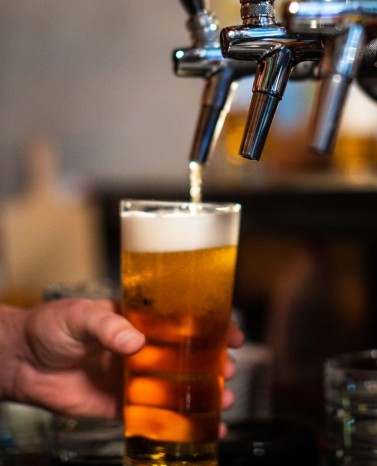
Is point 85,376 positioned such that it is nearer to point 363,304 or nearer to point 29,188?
point 363,304

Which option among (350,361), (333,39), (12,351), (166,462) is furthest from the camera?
(12,351)

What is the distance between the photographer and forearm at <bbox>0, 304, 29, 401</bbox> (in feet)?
3.61

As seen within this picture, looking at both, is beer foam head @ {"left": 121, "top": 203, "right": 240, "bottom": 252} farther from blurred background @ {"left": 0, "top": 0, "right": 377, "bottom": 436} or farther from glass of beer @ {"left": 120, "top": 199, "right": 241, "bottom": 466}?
blurred background @ {"left": 0, "top": 0, "right": 377, "bottom": 436}

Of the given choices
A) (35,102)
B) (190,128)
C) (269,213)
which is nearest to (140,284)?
(269,213)

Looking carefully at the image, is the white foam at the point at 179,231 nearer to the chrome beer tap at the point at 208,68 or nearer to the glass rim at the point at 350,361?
the chrome beer tap at the point at 208,68

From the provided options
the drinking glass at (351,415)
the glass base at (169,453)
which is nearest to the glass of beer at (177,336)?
the glass base at (169,453)

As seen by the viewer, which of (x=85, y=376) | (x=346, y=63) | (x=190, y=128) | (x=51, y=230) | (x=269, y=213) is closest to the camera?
(x=346, y=63)

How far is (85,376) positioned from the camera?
1128mm

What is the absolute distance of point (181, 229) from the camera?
90cm

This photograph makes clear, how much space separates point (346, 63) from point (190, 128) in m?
2.99

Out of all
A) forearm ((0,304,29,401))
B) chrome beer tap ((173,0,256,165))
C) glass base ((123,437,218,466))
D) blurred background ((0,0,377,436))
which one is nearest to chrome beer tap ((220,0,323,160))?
chrome beer tap ((173,0,256,165))

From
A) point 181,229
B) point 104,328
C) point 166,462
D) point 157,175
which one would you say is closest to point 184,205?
point 181,229

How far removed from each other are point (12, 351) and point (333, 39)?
61 centimetres

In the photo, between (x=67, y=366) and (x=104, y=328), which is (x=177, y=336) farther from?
(x=67, y=366)
